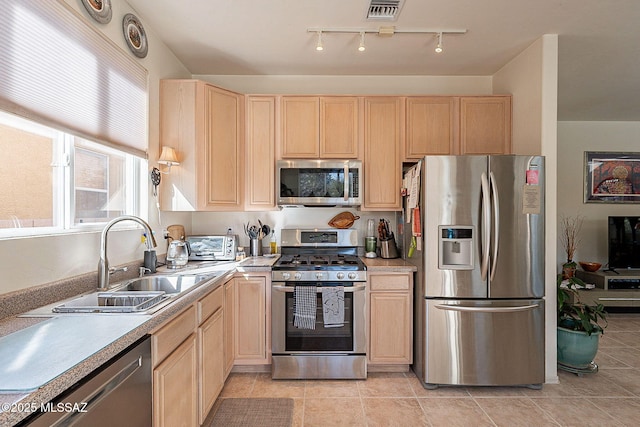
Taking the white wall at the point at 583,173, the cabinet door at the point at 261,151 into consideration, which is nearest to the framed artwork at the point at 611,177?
the white wall at the point at 583,173

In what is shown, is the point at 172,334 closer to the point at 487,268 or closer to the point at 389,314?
the point at 389,314

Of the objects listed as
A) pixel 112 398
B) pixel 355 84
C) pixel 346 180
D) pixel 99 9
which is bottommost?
pixel 112 398

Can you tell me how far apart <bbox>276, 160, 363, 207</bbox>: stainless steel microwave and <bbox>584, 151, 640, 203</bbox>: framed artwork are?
3.99 meters

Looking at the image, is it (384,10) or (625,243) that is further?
(625,243)

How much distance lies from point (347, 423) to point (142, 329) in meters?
1.51

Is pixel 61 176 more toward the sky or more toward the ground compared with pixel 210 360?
more toward the sky

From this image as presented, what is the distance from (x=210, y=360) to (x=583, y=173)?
546cm

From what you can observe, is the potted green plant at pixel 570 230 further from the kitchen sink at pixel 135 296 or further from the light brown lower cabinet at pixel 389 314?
the kitchen sink at pixel 135 296

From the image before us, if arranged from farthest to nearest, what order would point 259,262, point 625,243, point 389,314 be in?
point 625,243 → point 259,262 → point 389,314

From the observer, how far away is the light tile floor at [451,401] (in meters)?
2.10

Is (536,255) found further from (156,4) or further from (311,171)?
(156,4)

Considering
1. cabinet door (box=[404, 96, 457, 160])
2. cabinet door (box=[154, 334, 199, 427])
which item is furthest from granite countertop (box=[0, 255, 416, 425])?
cabinet door (box=[404, 96, 457, 160])

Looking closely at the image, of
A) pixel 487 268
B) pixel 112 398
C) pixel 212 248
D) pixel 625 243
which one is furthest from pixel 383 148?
pixel 625 243

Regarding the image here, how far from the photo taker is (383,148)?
296 centimetres
